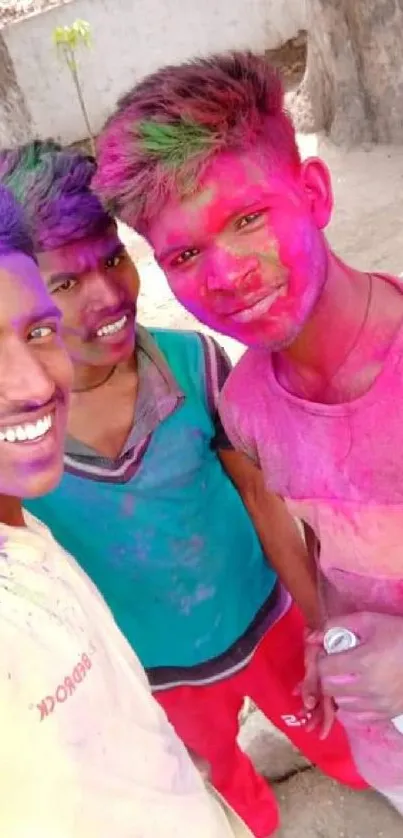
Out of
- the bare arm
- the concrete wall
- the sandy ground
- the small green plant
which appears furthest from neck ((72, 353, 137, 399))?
the concrete wall

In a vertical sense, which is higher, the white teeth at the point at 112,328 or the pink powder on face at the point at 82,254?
the pink powder on face at the point at 82,254

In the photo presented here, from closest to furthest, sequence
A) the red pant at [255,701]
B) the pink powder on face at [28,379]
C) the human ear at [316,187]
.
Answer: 1. the pink powder on face at [28,379]
2. the human ear at [316,187]
3. the red pant at [255,701]

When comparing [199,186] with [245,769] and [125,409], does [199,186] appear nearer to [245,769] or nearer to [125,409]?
[125,409]

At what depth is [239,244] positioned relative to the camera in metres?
1.00

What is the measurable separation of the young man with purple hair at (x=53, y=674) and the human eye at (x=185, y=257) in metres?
0.15

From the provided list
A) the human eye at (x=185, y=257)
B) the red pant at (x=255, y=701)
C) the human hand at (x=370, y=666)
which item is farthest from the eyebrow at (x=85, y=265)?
the red pant at (x=255, y=701)

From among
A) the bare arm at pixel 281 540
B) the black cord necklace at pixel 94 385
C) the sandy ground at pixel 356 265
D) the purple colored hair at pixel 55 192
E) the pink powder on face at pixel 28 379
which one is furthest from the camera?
the sandy ground at pixel 356 265

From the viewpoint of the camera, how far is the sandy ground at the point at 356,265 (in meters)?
1.77

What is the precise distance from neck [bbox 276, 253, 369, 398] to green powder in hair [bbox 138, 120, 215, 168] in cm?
20

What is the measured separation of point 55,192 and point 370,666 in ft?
2.36

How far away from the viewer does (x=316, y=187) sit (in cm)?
105

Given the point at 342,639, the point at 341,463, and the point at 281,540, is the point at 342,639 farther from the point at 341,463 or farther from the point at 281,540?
the point at 281,540

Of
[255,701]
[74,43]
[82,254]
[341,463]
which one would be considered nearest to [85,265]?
[82,254]

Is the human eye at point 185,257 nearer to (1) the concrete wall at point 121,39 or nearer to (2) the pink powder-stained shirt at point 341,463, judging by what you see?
(2) the pink powder-stained shirt at point 341,463
